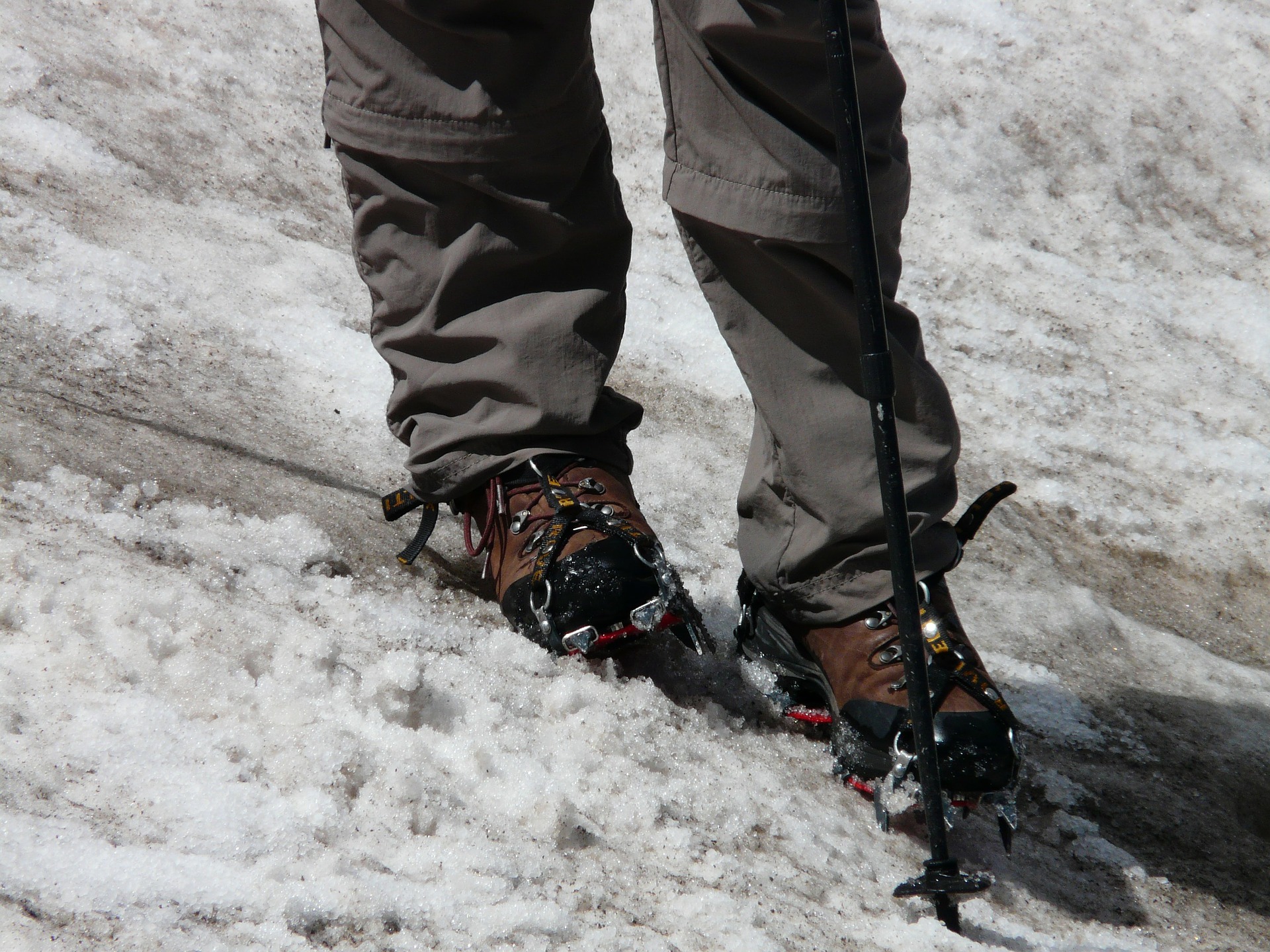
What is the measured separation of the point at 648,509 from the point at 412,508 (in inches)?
29.1

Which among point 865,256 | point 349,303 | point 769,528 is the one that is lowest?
point 349,303

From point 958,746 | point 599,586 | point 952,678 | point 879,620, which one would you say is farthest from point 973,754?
point 599,586

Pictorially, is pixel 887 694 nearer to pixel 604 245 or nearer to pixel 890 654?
pixel 890 654

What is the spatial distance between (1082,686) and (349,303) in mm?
2385

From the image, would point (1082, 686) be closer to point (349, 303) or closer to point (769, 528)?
point (769, 528)

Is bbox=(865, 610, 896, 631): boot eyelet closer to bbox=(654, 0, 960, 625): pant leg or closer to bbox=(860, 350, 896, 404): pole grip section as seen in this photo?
bbox=(654, 0, 960, 625): pant leg

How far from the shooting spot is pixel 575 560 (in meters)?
1.70

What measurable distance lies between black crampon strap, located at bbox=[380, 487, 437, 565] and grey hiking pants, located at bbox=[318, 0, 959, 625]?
0.05m

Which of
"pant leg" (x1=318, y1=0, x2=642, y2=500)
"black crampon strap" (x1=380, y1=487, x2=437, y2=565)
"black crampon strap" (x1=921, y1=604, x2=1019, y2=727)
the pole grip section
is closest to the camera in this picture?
the pole grip section

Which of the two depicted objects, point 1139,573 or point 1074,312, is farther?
point 1074,312

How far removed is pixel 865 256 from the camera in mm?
1319

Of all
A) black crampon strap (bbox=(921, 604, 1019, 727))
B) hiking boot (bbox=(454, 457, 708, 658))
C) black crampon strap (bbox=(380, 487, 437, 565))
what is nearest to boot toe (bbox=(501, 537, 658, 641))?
hiking boot (bbox=(454, 457, 708, 658))

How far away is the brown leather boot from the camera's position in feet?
5.00

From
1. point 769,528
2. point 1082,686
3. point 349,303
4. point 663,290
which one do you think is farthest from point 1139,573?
point 349,303
